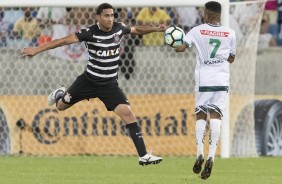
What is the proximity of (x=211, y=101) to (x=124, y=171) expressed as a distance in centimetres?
161

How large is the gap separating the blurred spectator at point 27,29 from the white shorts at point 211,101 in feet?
16.8

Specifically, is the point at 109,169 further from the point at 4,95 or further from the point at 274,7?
the point at 274,7

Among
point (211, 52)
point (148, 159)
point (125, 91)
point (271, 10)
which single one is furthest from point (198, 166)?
point (271, 10)

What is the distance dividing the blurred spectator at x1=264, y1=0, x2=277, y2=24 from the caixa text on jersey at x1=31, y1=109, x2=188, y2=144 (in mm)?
5079

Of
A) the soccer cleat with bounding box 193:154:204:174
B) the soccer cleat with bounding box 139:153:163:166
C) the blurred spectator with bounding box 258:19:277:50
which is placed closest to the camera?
the soccer cleat with bounding box 193:154:204:174

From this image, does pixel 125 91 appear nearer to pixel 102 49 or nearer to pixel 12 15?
pixel 12 15

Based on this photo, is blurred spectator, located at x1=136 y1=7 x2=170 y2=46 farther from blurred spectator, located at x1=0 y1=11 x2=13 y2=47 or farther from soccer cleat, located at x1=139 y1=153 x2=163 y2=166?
soccer cleat, located at x1=139 y1=153 x2=163 y2=166

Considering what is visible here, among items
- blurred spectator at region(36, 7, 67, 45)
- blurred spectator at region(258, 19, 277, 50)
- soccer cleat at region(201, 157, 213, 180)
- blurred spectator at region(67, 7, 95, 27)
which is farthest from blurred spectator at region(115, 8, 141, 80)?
soccer cleat at region(201, 157, 213, 180)

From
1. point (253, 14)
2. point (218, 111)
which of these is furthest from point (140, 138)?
point (253, 14)

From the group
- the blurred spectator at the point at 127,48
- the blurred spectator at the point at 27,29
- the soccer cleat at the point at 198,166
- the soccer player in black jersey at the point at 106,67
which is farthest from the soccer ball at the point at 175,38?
the blurred spectator at the point at 27,29

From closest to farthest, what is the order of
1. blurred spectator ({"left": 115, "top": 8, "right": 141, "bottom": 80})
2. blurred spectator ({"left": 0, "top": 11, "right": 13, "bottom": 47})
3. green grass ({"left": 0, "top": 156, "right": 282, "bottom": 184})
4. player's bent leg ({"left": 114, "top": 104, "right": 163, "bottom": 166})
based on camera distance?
green grass ({"left": 0, "top": 156, "right": 282, "bottom": 184}) → player's bent leg ({"left": 114, "top": 104, "right": 163, "bottom": 166}) → blurred spectator ({"left": 115, "top": 8, "right": 141, "bottom": 80}) → blurred spectator ({"left": 0, "top": 11, "right": 13, "bottom": 47})

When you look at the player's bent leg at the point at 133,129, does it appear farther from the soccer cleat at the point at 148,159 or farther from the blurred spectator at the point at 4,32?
the blurred spectator at the point at 4,32

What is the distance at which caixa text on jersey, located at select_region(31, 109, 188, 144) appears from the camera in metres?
14.9

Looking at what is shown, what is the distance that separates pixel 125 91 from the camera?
15.1 meters
